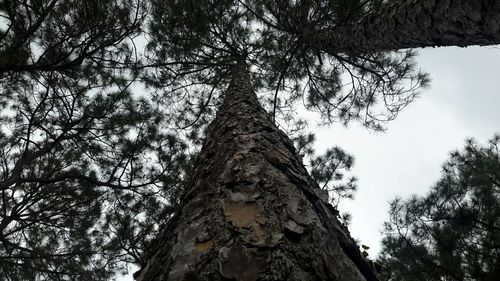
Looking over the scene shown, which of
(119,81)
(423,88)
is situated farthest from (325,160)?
(119,81)

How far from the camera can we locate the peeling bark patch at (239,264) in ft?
2.83

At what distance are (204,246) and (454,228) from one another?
18.1 feet

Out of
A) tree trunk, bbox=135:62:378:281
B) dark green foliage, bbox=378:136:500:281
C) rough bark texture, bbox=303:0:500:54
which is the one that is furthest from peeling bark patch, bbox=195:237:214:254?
dark green foliage, bbox=378:136:500:281

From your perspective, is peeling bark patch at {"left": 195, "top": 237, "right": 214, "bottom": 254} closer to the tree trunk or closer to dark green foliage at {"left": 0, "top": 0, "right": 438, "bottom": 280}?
the tree trunk

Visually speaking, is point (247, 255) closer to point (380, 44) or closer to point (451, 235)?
point (380, 44)

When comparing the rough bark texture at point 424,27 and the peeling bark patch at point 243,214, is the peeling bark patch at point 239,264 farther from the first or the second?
the rough bark texture at point 424,27

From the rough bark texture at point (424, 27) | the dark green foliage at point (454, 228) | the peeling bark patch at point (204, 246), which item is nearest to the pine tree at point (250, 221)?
the peeling bark patch at point (204, 246)

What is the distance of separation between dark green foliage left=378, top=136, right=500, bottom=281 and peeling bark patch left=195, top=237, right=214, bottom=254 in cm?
437

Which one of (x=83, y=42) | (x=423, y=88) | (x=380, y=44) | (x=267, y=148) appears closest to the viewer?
(x=267, y=148)

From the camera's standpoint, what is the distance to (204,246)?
1046mm

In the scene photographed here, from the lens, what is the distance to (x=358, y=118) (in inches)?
247

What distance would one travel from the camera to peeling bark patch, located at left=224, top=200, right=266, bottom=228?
1.13 m

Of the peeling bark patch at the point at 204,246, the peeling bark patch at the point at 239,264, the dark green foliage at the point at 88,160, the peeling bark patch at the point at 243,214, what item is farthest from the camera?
the dark green foliage at the point at 88,160

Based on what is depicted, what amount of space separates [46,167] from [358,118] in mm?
5132
